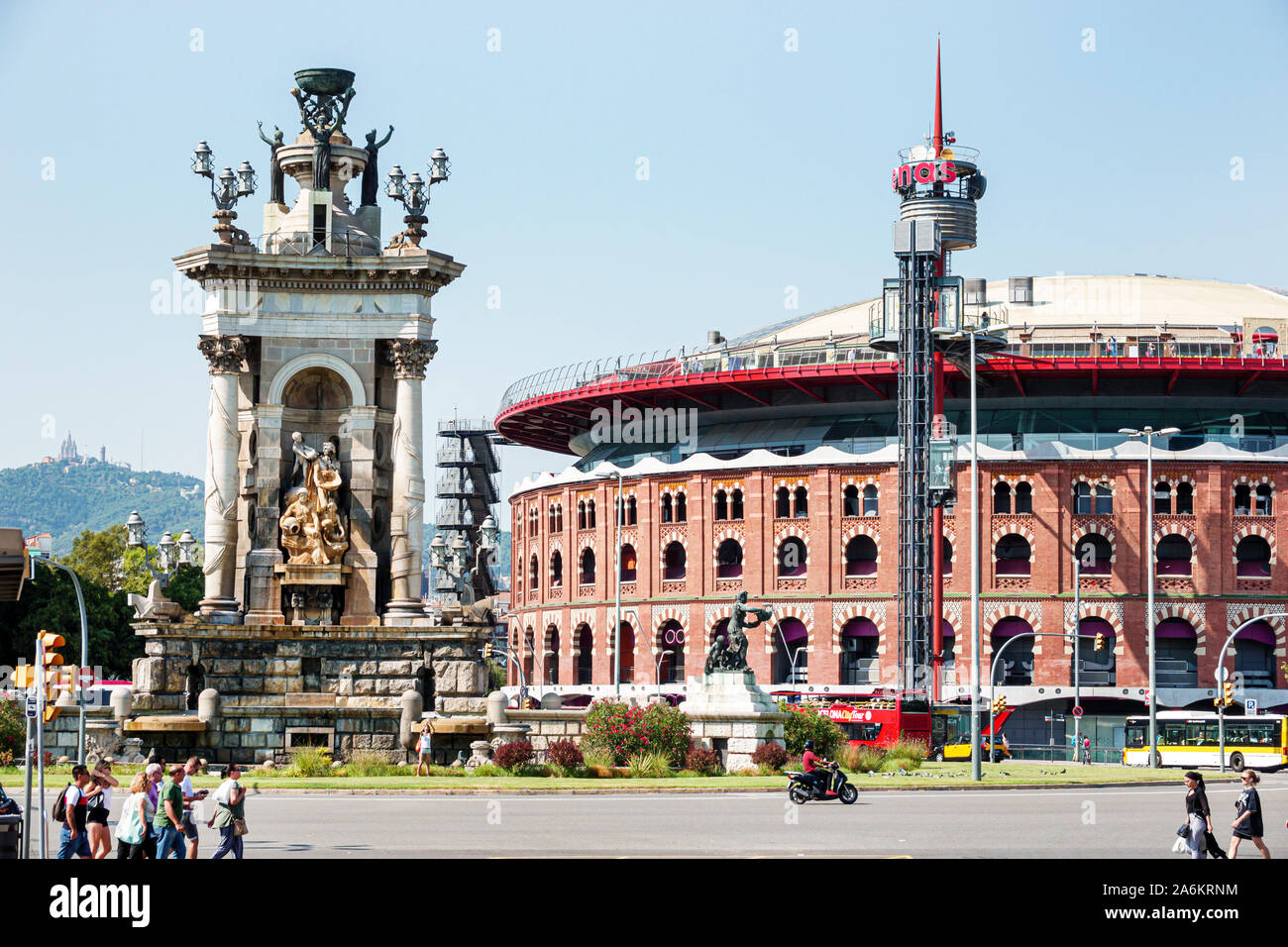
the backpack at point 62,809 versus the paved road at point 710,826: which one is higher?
the backpack at point 62,809

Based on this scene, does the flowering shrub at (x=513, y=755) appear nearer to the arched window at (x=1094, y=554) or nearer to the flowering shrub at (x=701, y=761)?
the flowering shrub at (x=701, y=761)

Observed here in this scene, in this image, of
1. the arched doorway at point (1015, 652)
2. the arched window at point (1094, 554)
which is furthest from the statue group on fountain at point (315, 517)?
the arched window at point (1094, 554)

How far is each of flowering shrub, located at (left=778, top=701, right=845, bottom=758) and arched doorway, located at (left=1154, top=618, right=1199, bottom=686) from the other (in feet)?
164

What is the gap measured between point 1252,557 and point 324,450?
6602 centimetres

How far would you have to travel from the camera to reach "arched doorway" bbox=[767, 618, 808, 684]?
99.8 m

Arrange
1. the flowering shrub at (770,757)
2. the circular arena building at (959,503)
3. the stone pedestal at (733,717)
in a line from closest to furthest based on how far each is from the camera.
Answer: the flowering shrub at (770,757) < the stone pedestal at (733,717) < the circular arena building at (959,503)

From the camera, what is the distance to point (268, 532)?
146 ft

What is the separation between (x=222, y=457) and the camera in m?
44.1

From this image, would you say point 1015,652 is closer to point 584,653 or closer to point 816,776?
point 584,653

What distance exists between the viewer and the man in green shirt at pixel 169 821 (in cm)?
2192

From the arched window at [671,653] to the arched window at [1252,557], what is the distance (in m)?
29.2

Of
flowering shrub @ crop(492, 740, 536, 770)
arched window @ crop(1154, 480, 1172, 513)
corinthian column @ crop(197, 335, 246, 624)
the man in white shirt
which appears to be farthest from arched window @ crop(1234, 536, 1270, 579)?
the man in white shirt

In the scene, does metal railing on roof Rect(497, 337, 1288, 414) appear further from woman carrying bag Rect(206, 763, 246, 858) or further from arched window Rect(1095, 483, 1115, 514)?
woman carrying bag Rect(206, 763, 246, 858)
